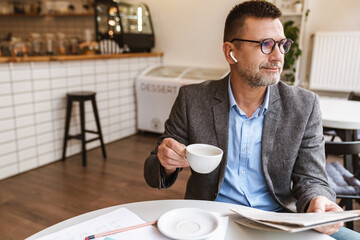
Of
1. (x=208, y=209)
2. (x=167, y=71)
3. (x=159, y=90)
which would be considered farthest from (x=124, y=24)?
(x=208, y=209)

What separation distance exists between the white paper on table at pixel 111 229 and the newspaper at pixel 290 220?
241 millimetres

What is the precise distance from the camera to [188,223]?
870 millimetres

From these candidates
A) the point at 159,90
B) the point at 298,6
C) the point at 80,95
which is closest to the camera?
the point at 80,95

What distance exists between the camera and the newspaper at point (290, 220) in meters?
0.75

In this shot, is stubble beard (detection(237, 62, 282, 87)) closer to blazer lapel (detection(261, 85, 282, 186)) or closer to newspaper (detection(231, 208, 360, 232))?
blazer lapel (detection(261, 85, 282, 186))

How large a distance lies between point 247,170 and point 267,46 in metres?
0.49

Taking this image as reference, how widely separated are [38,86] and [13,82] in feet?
0.86

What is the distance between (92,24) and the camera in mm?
5938

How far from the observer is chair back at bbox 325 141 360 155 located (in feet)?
5.12

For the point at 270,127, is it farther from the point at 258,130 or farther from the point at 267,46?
the point at 267,46

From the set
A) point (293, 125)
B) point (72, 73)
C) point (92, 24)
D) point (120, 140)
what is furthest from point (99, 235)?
point (92, 24)

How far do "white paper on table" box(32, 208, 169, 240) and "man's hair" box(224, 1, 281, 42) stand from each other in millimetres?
845

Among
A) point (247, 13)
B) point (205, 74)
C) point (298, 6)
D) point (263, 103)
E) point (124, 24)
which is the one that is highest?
point (298, 6)

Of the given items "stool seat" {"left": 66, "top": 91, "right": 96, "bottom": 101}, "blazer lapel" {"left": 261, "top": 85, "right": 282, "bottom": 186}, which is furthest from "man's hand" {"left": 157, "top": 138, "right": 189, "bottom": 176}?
"stool seat" {"left": 66, "top": 91, "right": 96, "bottom": 101}
